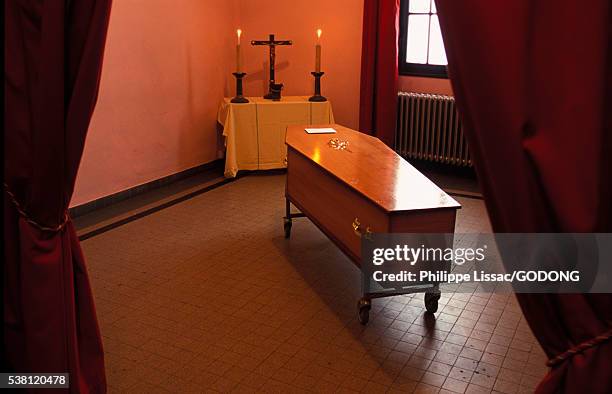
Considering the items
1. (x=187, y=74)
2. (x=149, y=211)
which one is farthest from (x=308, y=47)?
(x=149, y=211)

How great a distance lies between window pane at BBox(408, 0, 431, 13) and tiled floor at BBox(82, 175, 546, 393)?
254 cm

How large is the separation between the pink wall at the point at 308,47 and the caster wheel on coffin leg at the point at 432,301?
3091 mm

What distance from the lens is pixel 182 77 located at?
542 cm

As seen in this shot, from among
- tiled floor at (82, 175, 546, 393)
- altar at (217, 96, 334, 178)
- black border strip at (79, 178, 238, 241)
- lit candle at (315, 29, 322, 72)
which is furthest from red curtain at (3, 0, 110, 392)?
lit candle at (315, 29, 322, 72)

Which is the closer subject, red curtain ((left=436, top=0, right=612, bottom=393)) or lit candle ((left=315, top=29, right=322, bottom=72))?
red curtain ((left=436, top=0, right=612, bottom=393))

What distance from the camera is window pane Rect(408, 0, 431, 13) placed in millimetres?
5621

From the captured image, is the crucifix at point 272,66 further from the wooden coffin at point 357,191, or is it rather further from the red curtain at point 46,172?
the red curtain at point 46,172

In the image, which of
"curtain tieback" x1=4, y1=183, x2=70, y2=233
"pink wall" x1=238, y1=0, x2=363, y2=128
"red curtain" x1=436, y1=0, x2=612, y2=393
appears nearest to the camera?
"red curtain" x1=436, y1=0, x2=612, y2=393

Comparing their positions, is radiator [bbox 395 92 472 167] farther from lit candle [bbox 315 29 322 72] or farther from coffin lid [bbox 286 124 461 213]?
coffin lid [bbox 286 124 461 213]

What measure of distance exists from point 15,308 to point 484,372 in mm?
1843

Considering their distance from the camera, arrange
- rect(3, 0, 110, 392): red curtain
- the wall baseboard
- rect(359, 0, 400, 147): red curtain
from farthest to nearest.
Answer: rect(359, 0, 400, 147): red curtain → the wall baseboard → rect(3, 0, 110, 392): red curtain

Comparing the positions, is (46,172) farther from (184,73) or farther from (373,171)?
(184,73)

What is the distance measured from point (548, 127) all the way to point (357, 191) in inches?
68.8

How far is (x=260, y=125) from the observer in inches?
221
